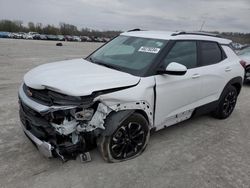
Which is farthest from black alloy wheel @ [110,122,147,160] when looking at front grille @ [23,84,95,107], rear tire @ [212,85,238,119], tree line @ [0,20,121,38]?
tree line @ [0,20,121,38]

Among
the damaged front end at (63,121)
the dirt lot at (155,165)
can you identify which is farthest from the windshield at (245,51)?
the damaged front end at (63,121)

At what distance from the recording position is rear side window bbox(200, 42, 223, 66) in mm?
4352

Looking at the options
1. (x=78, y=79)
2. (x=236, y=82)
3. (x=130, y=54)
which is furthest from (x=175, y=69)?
(x=236, y=82)

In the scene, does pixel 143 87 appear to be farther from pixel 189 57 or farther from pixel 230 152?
pixel 230 152

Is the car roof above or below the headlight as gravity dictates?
above

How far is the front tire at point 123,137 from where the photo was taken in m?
3.02

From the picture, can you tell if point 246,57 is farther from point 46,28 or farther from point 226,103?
point 46,28

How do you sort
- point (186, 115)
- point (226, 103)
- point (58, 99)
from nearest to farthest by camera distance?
point (58, 99) < point (186, 115) < point (226, 103)

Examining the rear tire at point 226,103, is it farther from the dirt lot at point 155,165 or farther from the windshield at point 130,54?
the windshield at point 130,54

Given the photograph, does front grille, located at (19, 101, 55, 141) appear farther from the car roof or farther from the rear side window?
the rear side window

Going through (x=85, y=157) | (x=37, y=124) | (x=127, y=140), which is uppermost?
(x=37, y=124)

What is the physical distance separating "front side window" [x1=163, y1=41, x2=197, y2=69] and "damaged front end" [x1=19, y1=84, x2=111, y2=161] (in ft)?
4.54

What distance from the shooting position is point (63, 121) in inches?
112

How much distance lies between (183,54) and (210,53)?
87 centimetres
